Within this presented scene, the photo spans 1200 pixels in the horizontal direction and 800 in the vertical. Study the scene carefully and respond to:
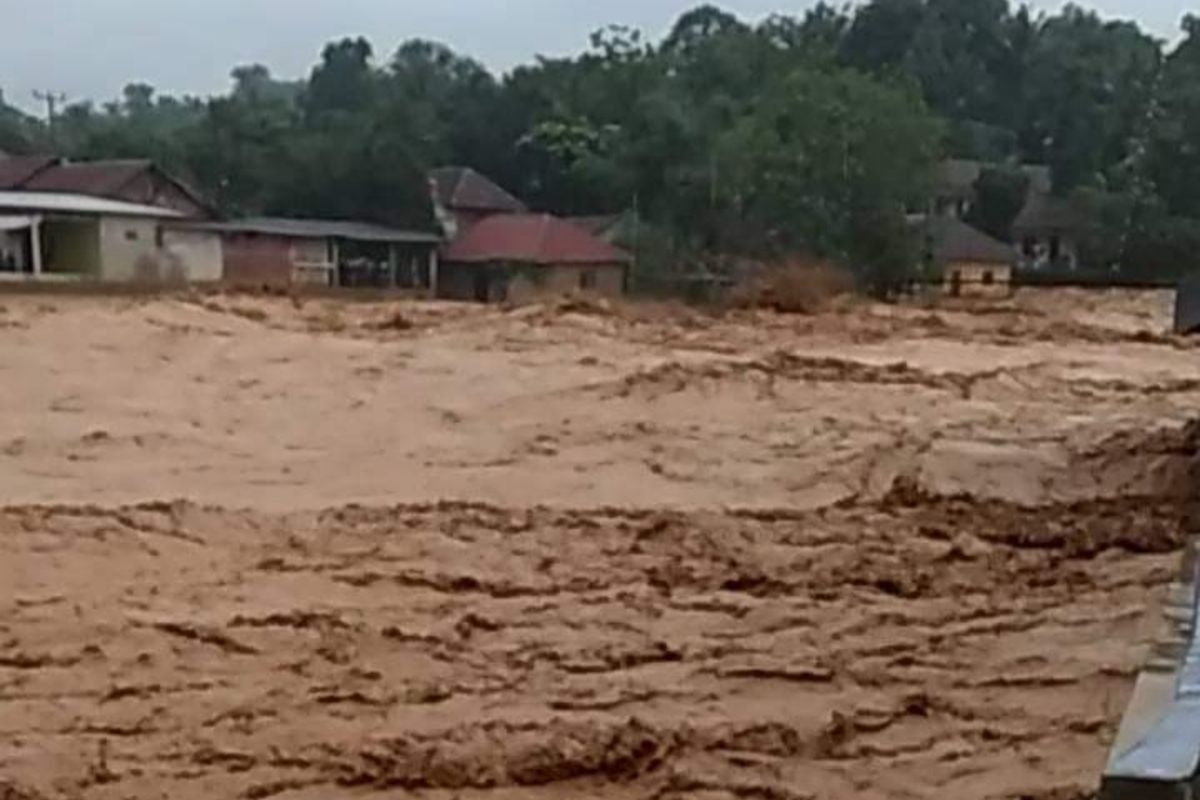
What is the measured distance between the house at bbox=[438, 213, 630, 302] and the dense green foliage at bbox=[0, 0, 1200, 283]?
127 cm

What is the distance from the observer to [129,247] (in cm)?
2683

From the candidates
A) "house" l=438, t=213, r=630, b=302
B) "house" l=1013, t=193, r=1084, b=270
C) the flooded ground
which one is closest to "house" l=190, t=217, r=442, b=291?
"house" l=438, t=213, r=630, b=302

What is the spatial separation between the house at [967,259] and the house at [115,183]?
1240 cm

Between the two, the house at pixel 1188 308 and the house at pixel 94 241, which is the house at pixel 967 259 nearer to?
the house at pixel 94 241

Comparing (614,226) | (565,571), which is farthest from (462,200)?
(565,571)

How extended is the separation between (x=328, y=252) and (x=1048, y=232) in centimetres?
1470

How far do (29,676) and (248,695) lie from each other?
0.76 meters

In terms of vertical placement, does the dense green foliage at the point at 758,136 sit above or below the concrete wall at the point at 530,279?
above

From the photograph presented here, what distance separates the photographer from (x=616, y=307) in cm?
2069

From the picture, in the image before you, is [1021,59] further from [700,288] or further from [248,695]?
[248,695]

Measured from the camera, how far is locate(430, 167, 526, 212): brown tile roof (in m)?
32.0

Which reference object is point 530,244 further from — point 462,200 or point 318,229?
point 318,229

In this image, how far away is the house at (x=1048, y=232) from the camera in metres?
34.0

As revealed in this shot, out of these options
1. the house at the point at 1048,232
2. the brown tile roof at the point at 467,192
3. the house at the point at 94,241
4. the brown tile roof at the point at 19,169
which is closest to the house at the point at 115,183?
the brown tile roof at the point at 19,169
